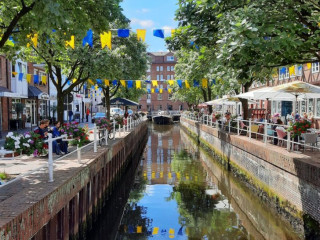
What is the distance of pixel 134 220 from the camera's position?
10398 millimetres

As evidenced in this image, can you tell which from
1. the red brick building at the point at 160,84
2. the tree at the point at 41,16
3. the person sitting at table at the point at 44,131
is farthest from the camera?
the red brick building at the point at 160,84

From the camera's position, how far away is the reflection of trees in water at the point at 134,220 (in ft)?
30.2

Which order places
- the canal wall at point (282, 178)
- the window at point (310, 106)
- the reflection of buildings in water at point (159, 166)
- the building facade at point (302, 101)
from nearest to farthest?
the canal wall at point (282, 178), the reflection of buildings in water at point (159, 166), the building facade at point (302, 101), the window at point (310, 106)

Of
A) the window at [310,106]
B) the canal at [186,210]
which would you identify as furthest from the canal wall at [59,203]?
the window at [310,106]

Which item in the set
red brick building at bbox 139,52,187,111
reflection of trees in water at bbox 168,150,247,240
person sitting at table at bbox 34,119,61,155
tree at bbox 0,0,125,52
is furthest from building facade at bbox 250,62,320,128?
red brick building at bbox 139,52,187,111

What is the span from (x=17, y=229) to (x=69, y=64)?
46.1 ft

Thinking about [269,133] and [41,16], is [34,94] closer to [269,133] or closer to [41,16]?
[269,133]

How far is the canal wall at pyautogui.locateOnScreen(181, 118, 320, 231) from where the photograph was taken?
7.55m

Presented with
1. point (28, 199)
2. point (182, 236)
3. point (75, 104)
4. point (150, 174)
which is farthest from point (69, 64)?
point (75, 104)

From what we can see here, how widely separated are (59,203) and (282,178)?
591 centimetres

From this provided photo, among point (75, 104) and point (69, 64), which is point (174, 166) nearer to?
point (69, 64)

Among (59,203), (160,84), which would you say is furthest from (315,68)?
(160,84)

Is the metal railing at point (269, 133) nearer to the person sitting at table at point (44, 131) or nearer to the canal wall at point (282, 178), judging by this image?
the canal wall at point (282, 178)

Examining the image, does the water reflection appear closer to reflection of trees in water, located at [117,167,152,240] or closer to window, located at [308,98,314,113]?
reflection of trees in water, located at [117,167,152,240]
